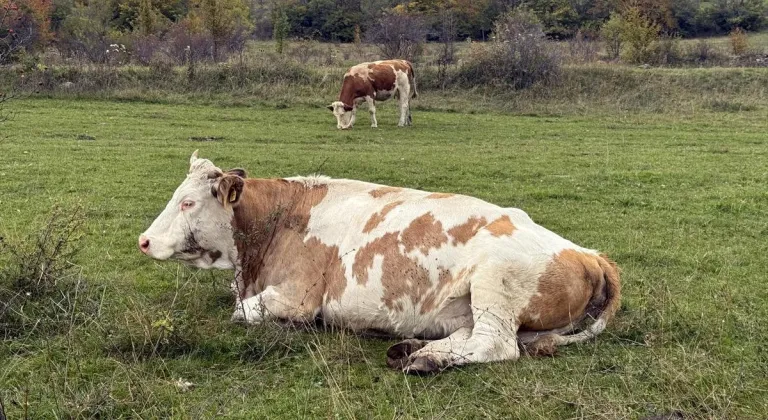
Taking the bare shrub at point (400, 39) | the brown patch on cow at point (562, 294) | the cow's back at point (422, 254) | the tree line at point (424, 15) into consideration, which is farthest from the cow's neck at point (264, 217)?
the tree line at point (424, 15)

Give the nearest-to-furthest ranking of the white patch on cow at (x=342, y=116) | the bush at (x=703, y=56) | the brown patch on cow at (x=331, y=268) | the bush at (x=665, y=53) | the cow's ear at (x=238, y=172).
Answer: the brown patch on cow at (x=331, y=268), the cow's ear at (x=238, y=172), the white patch on cow at (x=342, y=116), the bush at (x=703, y=56), the bush at (x=665, y=53)

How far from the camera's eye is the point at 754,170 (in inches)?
579

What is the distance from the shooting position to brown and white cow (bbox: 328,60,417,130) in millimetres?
23516

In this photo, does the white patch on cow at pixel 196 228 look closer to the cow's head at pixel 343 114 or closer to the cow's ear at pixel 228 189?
the cow's ear at pixel 228 189

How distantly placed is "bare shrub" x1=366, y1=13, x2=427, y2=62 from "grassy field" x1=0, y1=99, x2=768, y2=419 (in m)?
21.7

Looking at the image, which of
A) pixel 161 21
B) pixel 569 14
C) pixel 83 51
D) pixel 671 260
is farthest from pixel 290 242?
pixel 569 14

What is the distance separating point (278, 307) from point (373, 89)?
63.6 ft

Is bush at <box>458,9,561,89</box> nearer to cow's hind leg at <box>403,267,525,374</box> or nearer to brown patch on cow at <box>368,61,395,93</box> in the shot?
brown patch on cow at <box>368,61,395,93</box>

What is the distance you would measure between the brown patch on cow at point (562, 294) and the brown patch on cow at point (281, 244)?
1.81 meters

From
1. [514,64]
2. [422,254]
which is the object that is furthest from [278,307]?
[514,64]

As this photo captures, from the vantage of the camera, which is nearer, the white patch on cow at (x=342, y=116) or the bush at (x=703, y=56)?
the white patch on cow at (x=342, y=116)

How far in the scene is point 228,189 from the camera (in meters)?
6.29

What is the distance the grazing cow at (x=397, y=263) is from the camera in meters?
5.29

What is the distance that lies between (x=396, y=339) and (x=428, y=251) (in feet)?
2.56
